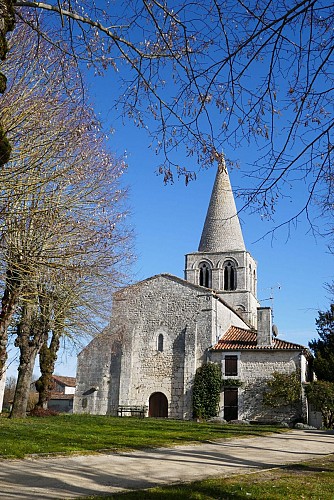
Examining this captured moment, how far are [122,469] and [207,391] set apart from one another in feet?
71.6

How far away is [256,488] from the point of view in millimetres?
6719

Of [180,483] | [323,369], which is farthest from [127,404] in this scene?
[180,483]

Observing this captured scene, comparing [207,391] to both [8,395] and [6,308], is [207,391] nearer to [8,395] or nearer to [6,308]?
[6,308]

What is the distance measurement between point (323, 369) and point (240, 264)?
13.7 m

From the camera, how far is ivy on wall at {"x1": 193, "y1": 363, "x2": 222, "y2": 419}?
28828mm

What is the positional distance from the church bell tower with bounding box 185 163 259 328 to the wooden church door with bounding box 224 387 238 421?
11336mm

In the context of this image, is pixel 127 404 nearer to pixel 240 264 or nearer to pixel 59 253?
pixel 240 264

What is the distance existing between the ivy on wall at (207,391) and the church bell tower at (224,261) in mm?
11129

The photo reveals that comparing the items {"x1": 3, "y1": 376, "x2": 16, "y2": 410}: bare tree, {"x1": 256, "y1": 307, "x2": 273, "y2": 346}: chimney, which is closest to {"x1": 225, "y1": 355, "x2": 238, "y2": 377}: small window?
{"x1": 256, "y1": 307, "x2": 273, "y2": 346}: chimney

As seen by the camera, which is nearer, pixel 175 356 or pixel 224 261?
pixel 175 356

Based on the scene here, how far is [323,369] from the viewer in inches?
1152

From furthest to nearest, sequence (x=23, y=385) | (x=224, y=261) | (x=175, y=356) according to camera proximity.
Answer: (x=224, y=261) → (x=175, y=356) → (x=23, y=385)

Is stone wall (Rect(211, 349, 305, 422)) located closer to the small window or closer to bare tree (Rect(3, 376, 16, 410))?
the small window

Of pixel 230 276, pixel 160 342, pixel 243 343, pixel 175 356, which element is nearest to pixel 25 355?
pixel 175 356
